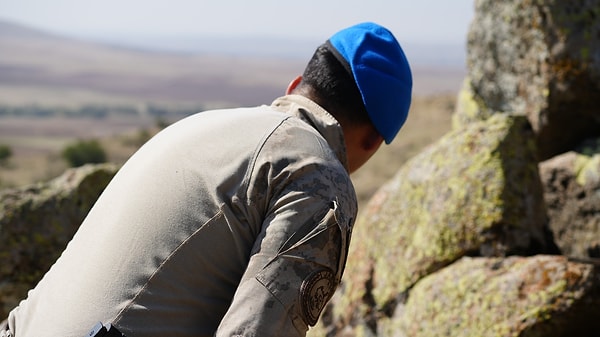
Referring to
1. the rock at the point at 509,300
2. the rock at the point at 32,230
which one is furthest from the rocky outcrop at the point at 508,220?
the rock at the point at 32,230

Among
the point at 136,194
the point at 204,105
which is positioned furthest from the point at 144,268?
the point at 204,105

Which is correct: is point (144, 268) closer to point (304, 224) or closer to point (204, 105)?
point (304, 224)

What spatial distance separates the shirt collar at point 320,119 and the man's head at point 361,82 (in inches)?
1.9

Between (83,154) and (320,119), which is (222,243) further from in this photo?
(83,154)

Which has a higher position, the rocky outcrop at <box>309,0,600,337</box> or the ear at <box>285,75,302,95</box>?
the ear at <box>285,75,302,95</box>

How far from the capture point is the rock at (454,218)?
5.42m

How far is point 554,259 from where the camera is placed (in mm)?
4965

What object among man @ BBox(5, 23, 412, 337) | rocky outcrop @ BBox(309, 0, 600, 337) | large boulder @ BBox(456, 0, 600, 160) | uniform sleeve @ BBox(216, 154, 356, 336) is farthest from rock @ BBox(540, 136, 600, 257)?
uniform sleeve @ BBox(216, 154, 356, 336)

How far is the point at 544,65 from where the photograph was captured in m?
6.91

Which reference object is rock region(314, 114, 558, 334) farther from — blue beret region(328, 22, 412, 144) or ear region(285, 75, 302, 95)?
ear region(285, 75, 302, 95)

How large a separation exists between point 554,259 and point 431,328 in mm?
930

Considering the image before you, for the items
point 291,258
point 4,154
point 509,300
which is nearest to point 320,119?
point 291,258

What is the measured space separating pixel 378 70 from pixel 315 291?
100 centimetres

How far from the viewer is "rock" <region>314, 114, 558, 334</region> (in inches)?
213
